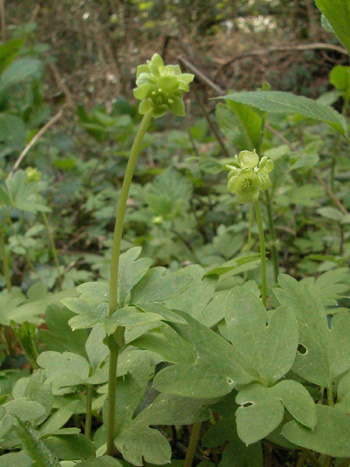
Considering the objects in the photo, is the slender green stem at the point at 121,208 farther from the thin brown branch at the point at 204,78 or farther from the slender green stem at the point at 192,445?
the thin brown branch at the point at 204,78

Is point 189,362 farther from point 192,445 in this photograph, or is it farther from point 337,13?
point 337,13

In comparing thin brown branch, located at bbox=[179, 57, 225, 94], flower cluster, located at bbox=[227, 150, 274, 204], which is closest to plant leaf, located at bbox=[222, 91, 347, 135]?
flower cluster, located at bbox=[227, 150, 274, 204]

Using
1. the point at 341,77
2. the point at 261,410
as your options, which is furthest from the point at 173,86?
the point at 341,77

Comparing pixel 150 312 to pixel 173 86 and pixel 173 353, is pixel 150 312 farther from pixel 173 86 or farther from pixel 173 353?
pixel 173 86

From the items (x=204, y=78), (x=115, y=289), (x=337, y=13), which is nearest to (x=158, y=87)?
(x=115, y=289)

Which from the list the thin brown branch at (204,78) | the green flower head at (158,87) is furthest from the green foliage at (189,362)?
the thin brown branch at (204,78)

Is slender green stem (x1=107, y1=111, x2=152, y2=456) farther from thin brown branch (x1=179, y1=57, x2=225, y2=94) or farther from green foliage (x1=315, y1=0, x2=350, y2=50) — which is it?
thin brown branch (x1=179, y1=57, x2=225, y2=94)
